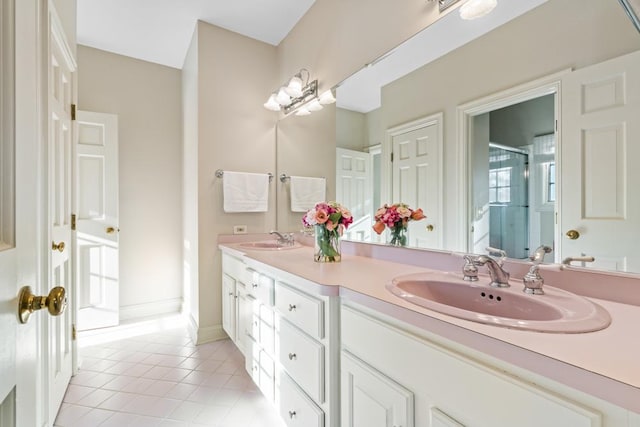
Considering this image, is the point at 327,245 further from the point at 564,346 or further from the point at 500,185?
the point at 564,346

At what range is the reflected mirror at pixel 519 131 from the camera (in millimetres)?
869

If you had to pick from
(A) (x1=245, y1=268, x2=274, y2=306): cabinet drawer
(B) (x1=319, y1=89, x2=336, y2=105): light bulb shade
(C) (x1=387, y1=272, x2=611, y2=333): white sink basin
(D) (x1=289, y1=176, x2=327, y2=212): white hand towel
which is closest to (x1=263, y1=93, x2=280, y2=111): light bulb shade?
(B) (x1=319, y1=89, x2=336, y2=105): light bulb shade

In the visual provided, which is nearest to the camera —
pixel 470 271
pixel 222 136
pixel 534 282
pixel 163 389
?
pixel 534 282

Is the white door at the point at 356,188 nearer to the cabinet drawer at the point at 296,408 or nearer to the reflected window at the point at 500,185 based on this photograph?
the reflected window at the point at 500,185

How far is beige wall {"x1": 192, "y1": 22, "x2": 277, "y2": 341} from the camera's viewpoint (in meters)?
2.46

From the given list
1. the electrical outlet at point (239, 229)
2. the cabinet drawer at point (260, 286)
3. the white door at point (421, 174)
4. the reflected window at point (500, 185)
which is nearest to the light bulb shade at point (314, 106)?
the white door at point (421, 174)

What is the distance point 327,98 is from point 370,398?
186cm

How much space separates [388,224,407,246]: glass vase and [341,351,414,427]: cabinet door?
0.69 metres

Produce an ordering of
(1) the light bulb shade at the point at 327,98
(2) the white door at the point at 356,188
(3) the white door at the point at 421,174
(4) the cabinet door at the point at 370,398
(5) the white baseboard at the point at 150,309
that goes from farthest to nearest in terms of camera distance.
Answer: (5) the white baseboard at the point at 150,309 < (1) the light bulb shade at the point at 327,98 < (2) the white door at the point at 356,188 < (3) the white door at the point at 421,174 < (4) the cabinet door at the point at 370,398

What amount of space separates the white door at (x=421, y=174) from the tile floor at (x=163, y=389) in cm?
122

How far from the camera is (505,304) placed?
0.94m

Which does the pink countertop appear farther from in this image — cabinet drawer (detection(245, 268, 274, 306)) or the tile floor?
the tile floor

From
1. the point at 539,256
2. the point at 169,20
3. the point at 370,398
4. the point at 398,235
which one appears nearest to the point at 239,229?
the point at 398,235

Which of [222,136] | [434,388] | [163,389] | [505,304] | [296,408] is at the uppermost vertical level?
[222,136]
